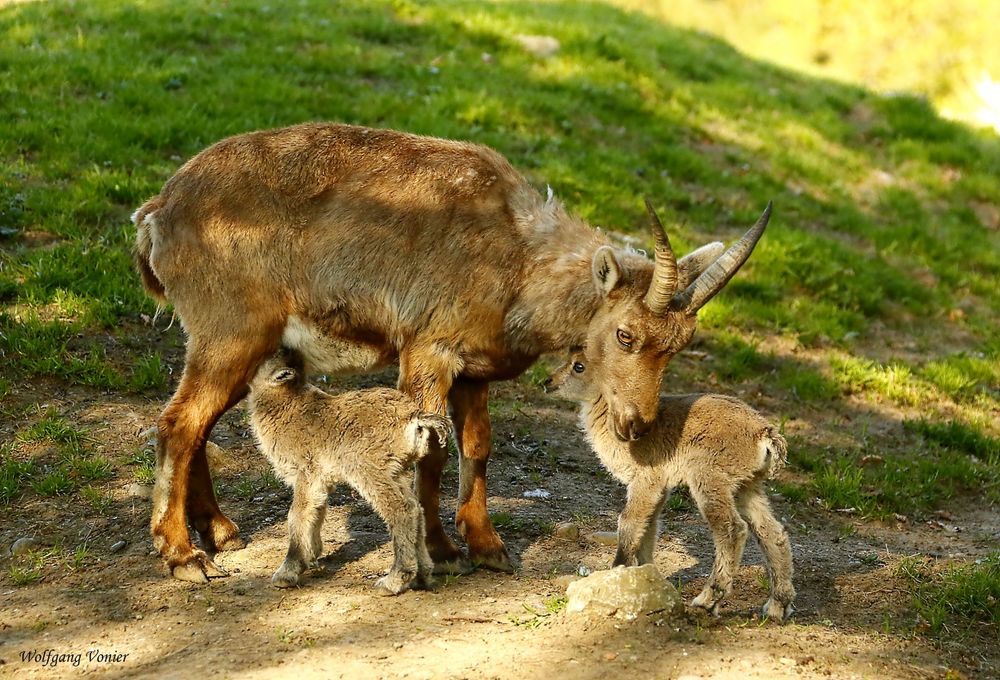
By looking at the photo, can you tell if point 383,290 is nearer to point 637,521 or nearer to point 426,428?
point 426,428

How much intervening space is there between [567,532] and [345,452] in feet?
6.38

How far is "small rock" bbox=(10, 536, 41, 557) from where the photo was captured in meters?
7.25

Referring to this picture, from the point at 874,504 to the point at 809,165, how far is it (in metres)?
8.68

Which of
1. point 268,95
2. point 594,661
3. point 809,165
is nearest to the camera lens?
point 594,661

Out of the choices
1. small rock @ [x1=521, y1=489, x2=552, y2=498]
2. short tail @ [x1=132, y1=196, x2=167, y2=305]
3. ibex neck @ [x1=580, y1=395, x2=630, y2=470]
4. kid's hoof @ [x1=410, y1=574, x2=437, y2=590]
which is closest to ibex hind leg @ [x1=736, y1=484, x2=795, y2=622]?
ibex neck @ [x1=580, y1=395, x2=630, y2=470]

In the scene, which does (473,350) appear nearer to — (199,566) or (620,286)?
(620,286)

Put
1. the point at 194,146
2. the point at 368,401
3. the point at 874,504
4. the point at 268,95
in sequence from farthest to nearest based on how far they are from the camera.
A: the point at 268,95 < the point at 194,146 < the point at 874,504 < the point at 368,401

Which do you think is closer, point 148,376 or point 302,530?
point 302,530

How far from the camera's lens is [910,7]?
42375 millimetres

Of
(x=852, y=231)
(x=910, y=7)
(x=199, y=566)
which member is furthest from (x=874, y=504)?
(x=910, y=7)

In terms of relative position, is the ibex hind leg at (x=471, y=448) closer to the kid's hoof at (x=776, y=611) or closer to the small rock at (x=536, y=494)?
the small rock at (x=536, y=494)

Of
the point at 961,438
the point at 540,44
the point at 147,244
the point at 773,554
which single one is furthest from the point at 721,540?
the point at 540,44

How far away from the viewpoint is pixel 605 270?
7117 millimetres

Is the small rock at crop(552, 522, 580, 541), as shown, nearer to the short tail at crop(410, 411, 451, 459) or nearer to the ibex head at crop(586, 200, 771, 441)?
the ibex head at crop(586, 200, 771, 441)
